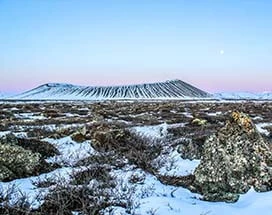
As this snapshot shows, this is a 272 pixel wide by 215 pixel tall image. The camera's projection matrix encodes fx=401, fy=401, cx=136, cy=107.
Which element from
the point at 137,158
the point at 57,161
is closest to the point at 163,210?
the point at 137,158

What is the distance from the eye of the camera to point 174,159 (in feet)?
36.1

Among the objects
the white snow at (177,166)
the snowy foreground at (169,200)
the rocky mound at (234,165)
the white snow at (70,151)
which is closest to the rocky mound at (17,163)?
the snowy foreground at (169,200)

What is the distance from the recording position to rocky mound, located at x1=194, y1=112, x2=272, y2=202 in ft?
23.2

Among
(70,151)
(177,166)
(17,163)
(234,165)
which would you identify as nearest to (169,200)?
(234,165)

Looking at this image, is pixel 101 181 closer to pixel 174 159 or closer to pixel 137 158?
pixel 137 158

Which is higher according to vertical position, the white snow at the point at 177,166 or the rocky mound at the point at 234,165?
the rocky mound at the point at 234,165

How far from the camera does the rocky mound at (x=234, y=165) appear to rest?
7.06 meters

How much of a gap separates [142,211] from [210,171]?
189 centimetres

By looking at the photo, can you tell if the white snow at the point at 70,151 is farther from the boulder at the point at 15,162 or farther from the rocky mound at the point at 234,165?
the rocky mound at the point at 234,165

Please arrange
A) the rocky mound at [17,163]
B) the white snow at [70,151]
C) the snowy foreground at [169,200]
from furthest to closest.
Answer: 1. the white snow at [70,151]
2. the rocky mound at [17,163]
3. the snowy foreground at [169,200]

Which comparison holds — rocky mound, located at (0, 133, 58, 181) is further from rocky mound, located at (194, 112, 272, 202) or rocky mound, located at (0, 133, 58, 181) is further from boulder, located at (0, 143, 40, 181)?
rocky mound, located at (194, 112, 272, 202)

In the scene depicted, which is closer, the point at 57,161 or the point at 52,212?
the point at 52,212

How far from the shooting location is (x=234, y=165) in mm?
7191

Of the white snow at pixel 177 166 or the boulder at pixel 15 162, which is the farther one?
the white snow at pixel 177 166
